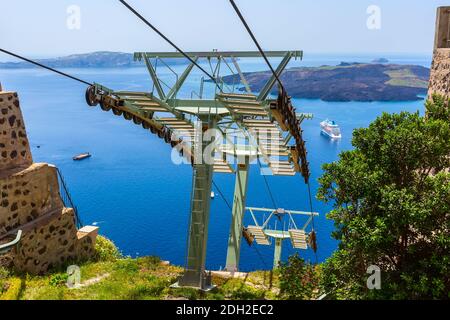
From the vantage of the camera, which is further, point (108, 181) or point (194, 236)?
point (108, 181)

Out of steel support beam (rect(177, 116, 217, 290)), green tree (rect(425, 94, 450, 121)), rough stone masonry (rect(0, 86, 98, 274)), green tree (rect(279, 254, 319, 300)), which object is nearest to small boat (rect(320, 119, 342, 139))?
green tree (rect(279, 254, 319, 300))

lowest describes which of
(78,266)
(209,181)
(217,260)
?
(217,260)

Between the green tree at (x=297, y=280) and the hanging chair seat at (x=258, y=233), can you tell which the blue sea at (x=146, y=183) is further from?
the hanging chair seat at (x=258, y=233)

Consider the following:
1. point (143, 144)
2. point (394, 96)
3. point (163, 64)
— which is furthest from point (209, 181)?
point (394, 96)

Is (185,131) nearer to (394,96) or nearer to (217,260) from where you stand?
(217,260)

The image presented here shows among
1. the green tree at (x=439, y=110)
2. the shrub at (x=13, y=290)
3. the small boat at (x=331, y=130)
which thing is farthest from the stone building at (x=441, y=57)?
the small boat at (x=331, y=130)

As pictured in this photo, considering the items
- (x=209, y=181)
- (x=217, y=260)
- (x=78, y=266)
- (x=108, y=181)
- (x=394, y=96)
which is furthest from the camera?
(x=394, y=96)

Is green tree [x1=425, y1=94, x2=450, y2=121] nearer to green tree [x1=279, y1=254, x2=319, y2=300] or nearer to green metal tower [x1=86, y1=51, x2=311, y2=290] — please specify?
green metal tower [x1=86, y1=51, x2=311, y2=290]
